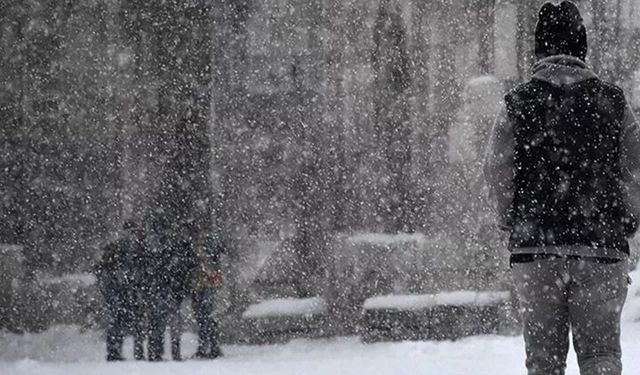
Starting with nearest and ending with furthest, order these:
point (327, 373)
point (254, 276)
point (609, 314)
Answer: point (609, 314) → point (327, 373) → point (254, 276)

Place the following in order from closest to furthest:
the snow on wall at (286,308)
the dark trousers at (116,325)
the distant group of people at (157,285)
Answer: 1. the dark trousers at (116,325)
2. the distant group of people at (157,285)
3. the snow on wall at (286,308)

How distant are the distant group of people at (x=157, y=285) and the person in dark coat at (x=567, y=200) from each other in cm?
572

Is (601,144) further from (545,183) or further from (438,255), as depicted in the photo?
(438,255)

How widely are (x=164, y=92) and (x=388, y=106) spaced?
7.46 ft

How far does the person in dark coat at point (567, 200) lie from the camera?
363cm

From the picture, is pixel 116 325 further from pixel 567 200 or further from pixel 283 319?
Answer: pixel 567 200

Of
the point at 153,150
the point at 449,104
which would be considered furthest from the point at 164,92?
the point at 449,104

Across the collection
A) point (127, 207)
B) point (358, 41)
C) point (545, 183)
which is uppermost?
point (358, 41)

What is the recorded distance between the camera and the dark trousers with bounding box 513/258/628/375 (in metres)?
3.61

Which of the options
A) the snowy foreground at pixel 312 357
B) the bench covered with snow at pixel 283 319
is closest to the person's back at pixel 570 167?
the snowy foreground at pixel 312 357

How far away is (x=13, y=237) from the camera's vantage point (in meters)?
10.4

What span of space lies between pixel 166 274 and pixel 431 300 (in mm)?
2649

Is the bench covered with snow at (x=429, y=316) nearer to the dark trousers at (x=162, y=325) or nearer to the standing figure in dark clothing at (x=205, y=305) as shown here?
the standing figure in dark clothing at (x=205, y=305)

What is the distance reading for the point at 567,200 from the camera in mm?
3688
